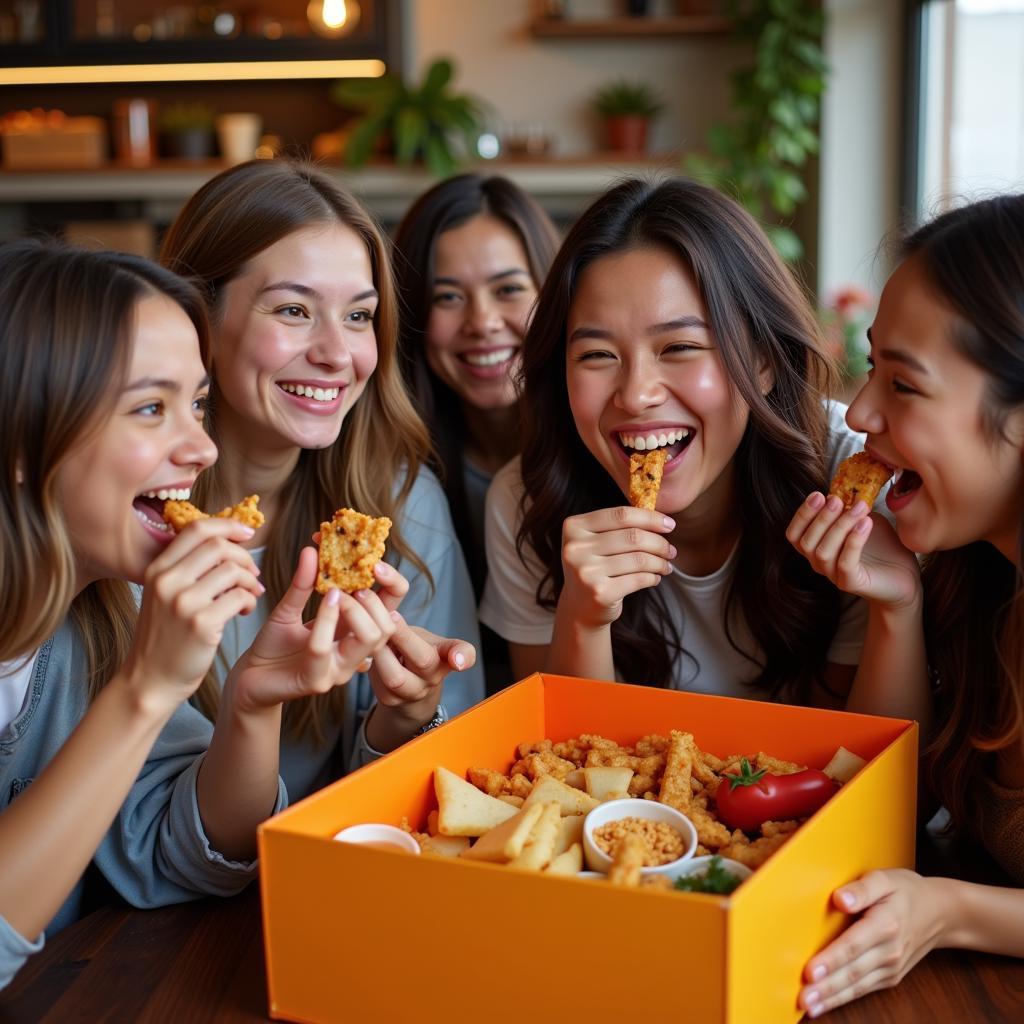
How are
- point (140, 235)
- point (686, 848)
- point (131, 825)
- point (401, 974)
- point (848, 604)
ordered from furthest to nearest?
1. point (140, 235)
2. point (848, 604)
3. point (131, 825)
4. point (686, 848)
5. point (401, 974)

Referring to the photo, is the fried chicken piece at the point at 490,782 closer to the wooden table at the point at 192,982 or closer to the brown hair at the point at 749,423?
the wooden table at the point at 192,982

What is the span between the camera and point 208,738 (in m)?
1.73

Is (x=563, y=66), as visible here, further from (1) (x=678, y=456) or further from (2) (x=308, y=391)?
(1) (x=678, y=456)

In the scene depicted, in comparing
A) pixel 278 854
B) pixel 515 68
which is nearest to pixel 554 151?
pixel 515 68

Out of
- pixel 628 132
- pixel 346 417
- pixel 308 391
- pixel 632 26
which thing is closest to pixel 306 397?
pixel 308 391

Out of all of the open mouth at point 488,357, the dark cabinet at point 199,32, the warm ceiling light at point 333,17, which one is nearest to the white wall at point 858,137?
the dark cabinet at point 199,32

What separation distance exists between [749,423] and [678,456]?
0.52 feet

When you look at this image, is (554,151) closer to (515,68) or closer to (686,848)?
(515,68)

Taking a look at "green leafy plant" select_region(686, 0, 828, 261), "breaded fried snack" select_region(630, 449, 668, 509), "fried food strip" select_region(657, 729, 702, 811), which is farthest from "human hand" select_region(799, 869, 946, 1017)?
"green leafy plant" select_region(686, 0, 828, 261)

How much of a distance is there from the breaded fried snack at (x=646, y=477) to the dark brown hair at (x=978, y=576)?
43 cm

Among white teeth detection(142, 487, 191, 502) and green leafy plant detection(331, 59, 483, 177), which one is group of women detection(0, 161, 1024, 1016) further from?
green leafy plant detection(331, 59, 483, 177)

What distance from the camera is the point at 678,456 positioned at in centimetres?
198

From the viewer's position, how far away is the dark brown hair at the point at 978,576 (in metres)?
1.40

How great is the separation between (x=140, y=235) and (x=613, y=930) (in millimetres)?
6172
